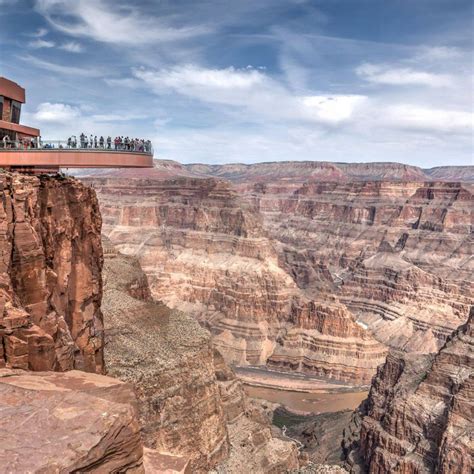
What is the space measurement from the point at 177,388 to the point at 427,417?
24.1 meters

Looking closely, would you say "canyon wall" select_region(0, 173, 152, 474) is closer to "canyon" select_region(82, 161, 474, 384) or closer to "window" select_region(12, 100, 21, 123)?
"window" select_region(12, 100, 21, 123)

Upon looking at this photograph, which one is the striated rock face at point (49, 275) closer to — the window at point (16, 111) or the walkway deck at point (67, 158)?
the walkway deck at point (67, 158)

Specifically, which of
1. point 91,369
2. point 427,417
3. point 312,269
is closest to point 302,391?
point 427,417

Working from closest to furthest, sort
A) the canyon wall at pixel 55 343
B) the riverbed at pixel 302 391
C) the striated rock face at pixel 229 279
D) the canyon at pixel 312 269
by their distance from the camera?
the canyon wall at pixel 55 343, the riverbed at pixel 302 391, the striated rock face at pixel 229 279, the canyon at pixel 312 269

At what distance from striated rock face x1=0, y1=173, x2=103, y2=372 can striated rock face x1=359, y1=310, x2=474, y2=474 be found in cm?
3139

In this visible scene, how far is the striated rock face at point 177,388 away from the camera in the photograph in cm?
3912

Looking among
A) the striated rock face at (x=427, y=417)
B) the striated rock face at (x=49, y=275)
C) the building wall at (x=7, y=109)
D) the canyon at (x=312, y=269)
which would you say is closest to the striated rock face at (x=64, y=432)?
the striated rock face at (x=49, y=275)

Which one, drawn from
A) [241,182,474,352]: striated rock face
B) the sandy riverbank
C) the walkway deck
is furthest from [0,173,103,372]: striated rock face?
[241,182,474,352]: striated rock face

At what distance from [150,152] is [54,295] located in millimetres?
15125

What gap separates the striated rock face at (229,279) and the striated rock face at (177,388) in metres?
48.0

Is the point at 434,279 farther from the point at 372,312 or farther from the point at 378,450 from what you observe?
the point at 378,450

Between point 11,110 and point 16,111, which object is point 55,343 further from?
point 16,111

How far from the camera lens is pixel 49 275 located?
82.0 feet

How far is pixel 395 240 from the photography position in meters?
162
